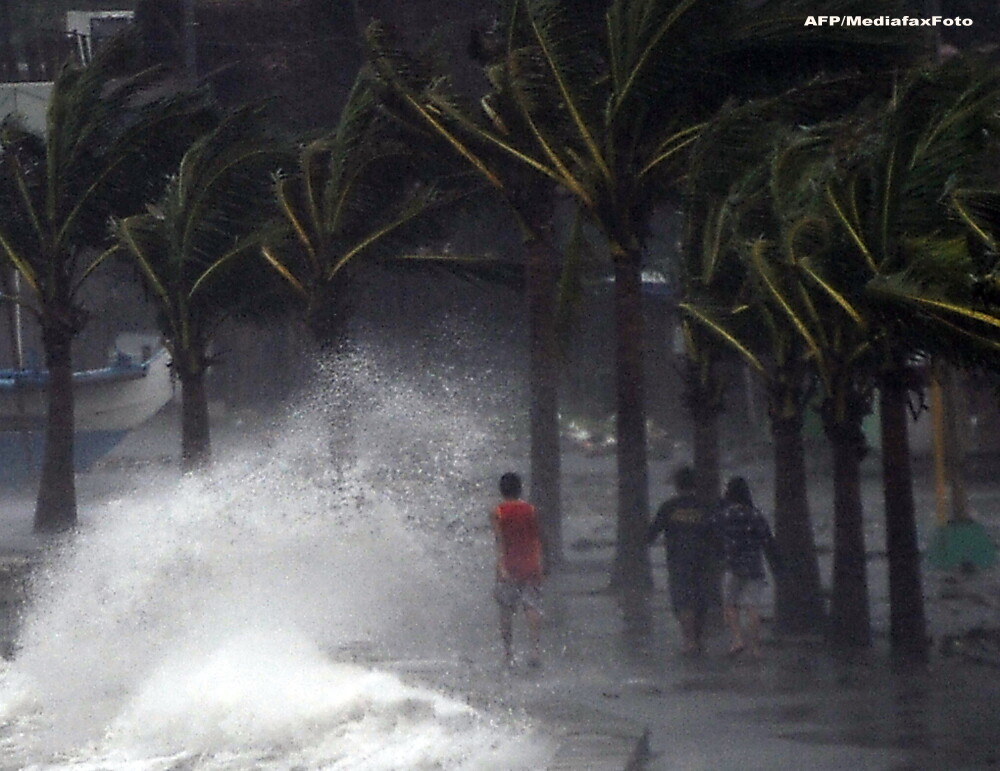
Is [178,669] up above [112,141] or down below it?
below

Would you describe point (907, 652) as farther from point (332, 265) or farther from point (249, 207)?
point (249, 207)

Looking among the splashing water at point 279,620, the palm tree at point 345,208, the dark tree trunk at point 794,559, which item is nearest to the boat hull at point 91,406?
the splashing water at point 279,620

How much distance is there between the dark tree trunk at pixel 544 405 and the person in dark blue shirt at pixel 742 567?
15.0ft

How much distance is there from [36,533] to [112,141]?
471 cm

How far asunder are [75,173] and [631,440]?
24.6ft

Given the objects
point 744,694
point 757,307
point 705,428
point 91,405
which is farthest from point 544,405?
point 91,405

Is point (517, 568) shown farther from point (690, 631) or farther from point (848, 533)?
point (848, 533)

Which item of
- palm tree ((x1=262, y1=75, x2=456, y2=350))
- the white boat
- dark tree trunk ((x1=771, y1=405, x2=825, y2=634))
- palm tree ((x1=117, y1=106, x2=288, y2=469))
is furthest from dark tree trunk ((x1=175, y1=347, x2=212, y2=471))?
dark tree trunk ((x1=771, y1=405, x2=825, y2=634))

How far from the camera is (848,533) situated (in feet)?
42.1

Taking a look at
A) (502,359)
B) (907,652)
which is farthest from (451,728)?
(502,359)

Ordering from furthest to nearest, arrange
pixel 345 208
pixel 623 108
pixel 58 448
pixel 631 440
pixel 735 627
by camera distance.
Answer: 1. pixel 58 448
2. pixel 345 208
3. pixel 631 440
4. pixel 623 108
5. pixel 735 627

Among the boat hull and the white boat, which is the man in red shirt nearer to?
the white boat

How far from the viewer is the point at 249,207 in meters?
18.1

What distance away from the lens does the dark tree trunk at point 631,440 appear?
49.7 feet
